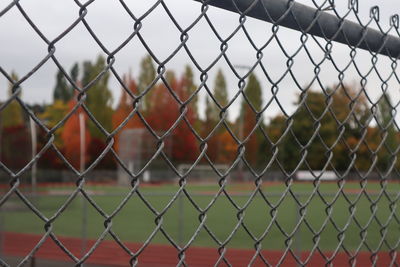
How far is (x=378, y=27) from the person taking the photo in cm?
222

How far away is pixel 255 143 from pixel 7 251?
5152cm

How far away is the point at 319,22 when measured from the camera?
1946 mm

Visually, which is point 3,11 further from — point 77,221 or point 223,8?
point 77,221

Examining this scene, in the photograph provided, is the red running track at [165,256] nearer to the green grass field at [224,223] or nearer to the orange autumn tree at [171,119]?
the green grass field at [224,223]

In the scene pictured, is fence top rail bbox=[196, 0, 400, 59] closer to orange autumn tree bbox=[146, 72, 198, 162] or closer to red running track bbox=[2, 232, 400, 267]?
red running track bbox=[2, 232, 400, 267]

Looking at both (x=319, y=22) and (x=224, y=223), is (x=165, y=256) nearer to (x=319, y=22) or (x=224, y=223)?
(x=224, y=223)

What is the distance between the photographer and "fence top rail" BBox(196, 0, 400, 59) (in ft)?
5.40

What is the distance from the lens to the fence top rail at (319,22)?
165 cm

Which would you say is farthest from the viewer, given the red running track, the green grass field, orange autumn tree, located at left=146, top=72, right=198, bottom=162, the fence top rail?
orange autumn tree, located at left=146, top=72, right=198, bottom=162

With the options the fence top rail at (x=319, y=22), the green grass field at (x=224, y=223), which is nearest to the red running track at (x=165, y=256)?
the green grass field at (x=224, y=223)

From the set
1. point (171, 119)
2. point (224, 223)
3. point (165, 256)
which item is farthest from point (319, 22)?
point (171, 119)

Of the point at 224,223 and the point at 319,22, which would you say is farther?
the point at 224,223

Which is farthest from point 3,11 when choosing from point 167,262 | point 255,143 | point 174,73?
point 255,143

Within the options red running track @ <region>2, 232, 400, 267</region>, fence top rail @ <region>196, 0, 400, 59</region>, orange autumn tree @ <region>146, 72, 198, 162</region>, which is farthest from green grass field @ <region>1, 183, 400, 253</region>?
orange autumn tree @ <region>146, 72, 198, 162</region>
